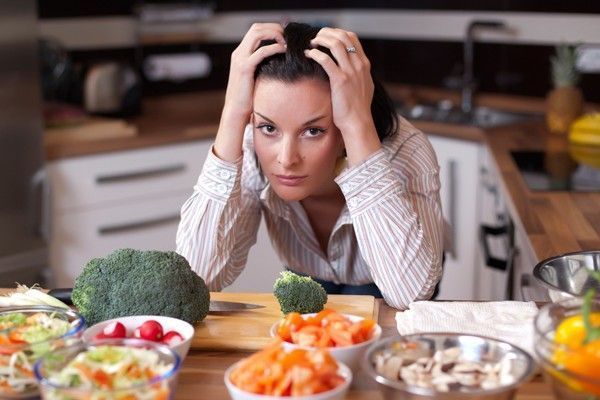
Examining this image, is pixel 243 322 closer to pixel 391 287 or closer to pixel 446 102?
pixel 391 287

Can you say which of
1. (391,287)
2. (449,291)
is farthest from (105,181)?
(391,287)

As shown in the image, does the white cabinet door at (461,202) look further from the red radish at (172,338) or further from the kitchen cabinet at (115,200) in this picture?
the red radish at (172,338)

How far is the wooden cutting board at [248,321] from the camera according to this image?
1535mm

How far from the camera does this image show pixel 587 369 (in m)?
A: 1.15

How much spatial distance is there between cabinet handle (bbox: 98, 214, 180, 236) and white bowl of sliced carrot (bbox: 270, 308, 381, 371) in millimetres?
2218

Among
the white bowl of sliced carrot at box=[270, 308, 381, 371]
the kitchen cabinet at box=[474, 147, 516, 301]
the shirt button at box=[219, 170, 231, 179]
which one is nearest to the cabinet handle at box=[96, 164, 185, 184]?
the kitchen cabinet at box=[474, 147, 516, 301]

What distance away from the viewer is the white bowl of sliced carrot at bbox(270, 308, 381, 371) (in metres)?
1.37

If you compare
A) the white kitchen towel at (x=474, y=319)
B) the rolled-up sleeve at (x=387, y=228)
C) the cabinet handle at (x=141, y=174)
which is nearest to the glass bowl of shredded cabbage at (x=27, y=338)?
the white kitchen towel at (x=474, y=319)

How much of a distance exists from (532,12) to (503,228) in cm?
136

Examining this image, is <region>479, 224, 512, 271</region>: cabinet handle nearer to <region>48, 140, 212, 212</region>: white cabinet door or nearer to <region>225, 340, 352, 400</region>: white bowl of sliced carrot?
<region>48, 140, 212, 212</region>: white cabinet door

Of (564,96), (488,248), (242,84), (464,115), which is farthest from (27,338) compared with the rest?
(464,115)

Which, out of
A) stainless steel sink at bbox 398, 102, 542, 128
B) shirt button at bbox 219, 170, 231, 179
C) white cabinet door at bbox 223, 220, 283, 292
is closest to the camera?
shirt button at bbox 219, 170, 231, 179

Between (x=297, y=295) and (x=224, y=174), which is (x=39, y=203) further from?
(x=297, y=295)

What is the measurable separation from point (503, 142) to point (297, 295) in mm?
1981
